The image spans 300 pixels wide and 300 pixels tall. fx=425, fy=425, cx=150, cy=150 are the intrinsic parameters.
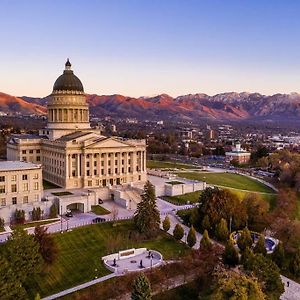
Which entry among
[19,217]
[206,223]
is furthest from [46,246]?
[206,223]

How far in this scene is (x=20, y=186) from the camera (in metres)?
60.2

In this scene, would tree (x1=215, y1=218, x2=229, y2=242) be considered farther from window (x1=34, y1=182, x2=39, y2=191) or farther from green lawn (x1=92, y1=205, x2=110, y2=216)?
window (x1=34, y1=182, x2=39, y2=191)

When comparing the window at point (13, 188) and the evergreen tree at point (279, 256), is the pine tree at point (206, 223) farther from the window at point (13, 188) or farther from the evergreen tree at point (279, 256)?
the window at point (13, 188)

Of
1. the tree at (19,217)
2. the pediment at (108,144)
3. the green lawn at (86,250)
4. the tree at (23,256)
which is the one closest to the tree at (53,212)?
the tree at (19,217)

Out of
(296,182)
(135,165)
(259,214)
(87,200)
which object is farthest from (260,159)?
(87,200)

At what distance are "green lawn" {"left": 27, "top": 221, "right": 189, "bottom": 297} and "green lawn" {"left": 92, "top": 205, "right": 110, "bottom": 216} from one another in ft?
17.4

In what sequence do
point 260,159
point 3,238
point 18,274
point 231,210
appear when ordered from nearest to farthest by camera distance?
1. point 18,274
2. point 3,238
3. point 231,210
4. point 260,159

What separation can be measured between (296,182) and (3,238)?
55804 millimetres

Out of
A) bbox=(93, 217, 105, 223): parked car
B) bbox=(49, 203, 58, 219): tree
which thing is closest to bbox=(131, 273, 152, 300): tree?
bbox=(93, 217, 105, 223): parked car

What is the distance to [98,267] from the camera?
43938 mm

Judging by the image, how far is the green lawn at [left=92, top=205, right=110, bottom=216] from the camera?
6025cm

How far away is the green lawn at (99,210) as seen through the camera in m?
60.2

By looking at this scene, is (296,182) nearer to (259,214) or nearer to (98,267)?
(259,214)

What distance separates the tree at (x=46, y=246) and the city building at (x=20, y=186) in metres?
13.6
